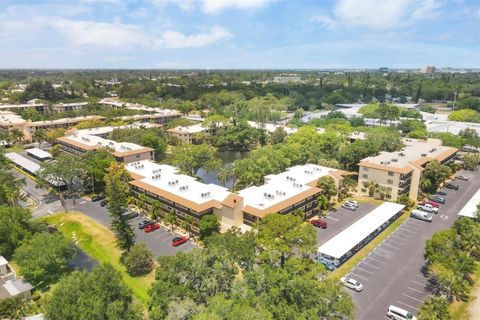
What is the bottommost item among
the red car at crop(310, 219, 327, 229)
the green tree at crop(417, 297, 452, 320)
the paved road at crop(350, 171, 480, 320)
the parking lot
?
the paved road at crop(350, 171, 480, 320)

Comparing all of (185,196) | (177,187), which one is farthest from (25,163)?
(185,196)

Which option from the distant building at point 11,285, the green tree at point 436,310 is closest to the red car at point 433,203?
the green tree at point 436,310

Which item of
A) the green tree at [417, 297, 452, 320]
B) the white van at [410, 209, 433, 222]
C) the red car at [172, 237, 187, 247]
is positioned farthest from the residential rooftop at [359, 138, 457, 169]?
the red car at [172, 237, 187, 247]

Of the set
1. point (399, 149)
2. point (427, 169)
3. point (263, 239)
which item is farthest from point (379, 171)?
point (263, 239)

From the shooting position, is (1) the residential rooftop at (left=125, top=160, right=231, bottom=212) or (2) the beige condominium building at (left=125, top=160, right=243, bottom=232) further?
(1) the residential rooftop at (left=125, top=160, right=231, bottom=212)

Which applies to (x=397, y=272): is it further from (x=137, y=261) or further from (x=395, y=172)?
(x=137, y=261)

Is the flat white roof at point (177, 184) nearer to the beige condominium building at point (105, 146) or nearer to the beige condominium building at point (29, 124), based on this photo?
the beige condominium building at point (105, 146)

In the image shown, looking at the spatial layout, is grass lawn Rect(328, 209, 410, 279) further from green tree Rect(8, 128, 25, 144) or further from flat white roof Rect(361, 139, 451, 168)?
green tree Rect(8, 128, 25, 144)
